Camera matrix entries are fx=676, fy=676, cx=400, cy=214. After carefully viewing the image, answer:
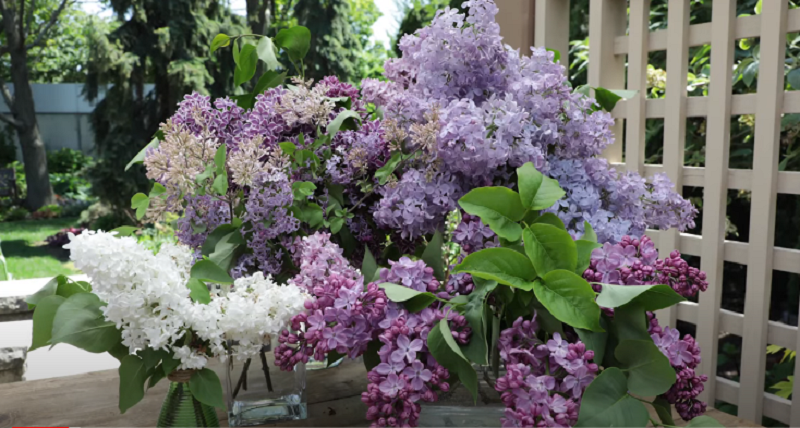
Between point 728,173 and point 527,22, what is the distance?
1.87ft

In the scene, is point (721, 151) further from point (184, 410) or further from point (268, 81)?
point (184, 410)

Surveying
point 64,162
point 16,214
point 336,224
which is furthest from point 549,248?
point 64,162

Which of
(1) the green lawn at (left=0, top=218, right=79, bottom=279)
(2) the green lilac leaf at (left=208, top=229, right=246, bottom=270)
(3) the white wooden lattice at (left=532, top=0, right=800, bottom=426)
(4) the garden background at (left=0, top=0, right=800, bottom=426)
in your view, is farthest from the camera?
(4) the garden background at (left=0, top=0, right=800, bottom=426)

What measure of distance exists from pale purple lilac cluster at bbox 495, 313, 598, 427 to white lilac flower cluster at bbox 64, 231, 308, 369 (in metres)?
0.19

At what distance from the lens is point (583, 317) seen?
1.76ft

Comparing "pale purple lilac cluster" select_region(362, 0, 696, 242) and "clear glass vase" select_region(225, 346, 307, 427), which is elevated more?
"pale purple lilac cluster" select_region(362, 0, 696, 242)

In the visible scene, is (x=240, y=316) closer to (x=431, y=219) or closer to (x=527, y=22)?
(x=431, y=219)

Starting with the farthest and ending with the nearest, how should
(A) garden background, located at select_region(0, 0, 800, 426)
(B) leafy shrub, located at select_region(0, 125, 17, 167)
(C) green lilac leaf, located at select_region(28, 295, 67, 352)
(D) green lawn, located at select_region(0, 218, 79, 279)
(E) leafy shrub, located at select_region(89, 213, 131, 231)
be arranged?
(B) leafy shrub, located at select_region(0, 125, 17, 167), (E) leafy shrub, located at select_region(89, 213, 131, 231), (A) garden background, located at select_region(0, 0, 800, 426), (D) green lawn, located at select_region(0, 218, 79, 279), (C) green lilac leaf, located at select_region(28, 295, 67, 352)

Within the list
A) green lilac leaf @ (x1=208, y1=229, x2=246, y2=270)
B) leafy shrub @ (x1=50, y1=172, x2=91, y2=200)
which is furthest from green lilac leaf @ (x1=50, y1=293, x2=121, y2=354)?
leafy shrub @ (x1=50, y1=172, x2=91, y2=200)

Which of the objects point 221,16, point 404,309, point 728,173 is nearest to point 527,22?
point 728,173

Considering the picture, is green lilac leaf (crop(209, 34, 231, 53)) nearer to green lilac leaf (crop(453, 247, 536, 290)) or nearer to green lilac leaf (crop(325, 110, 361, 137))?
green lilac leaf (crop(325, 110, 361, 137))

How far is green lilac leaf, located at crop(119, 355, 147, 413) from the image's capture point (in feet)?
1.96

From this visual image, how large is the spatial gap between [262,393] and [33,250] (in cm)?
683

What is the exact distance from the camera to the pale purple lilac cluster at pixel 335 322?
56cm
